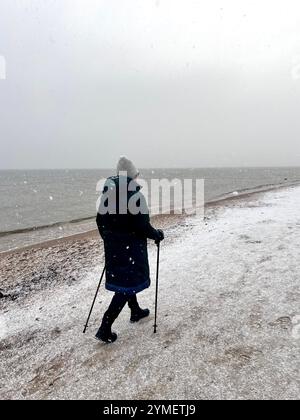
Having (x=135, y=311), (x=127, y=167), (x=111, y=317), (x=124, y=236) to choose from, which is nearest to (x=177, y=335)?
(x=135, y=311)

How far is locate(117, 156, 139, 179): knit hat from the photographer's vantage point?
5.17 m

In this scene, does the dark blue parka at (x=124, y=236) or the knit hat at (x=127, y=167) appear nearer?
the dark blue parka at (x=124, y=236)

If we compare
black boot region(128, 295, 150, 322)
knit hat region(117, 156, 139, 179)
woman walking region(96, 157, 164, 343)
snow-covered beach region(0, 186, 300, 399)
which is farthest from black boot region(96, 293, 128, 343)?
knit hat region(117, 156, 139, 179)

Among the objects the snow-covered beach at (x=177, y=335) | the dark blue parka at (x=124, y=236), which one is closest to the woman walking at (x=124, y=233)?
the dark blue parka at (x=124, y=236)

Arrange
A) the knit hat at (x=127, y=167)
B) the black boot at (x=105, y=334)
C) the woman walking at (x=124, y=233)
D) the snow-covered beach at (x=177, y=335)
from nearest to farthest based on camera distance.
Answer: the snow-covered beach at (x=177, y=335), the woman walking at (x=124, y=233), the knit hat at (x=127, y=167), the black boot at (x=105, y=334)

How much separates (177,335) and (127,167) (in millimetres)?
2791

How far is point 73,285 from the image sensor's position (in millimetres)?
8836

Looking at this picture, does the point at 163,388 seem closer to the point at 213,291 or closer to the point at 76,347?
the point at 76,347

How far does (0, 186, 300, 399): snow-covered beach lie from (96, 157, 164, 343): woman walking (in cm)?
86

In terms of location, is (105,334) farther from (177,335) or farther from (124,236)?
(124,236)

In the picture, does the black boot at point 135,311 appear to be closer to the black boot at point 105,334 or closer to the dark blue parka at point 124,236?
the black boot at point 105,334

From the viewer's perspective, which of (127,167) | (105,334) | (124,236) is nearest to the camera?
(124,236)

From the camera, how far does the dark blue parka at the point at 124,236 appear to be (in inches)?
195

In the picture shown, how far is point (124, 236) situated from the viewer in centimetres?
501
